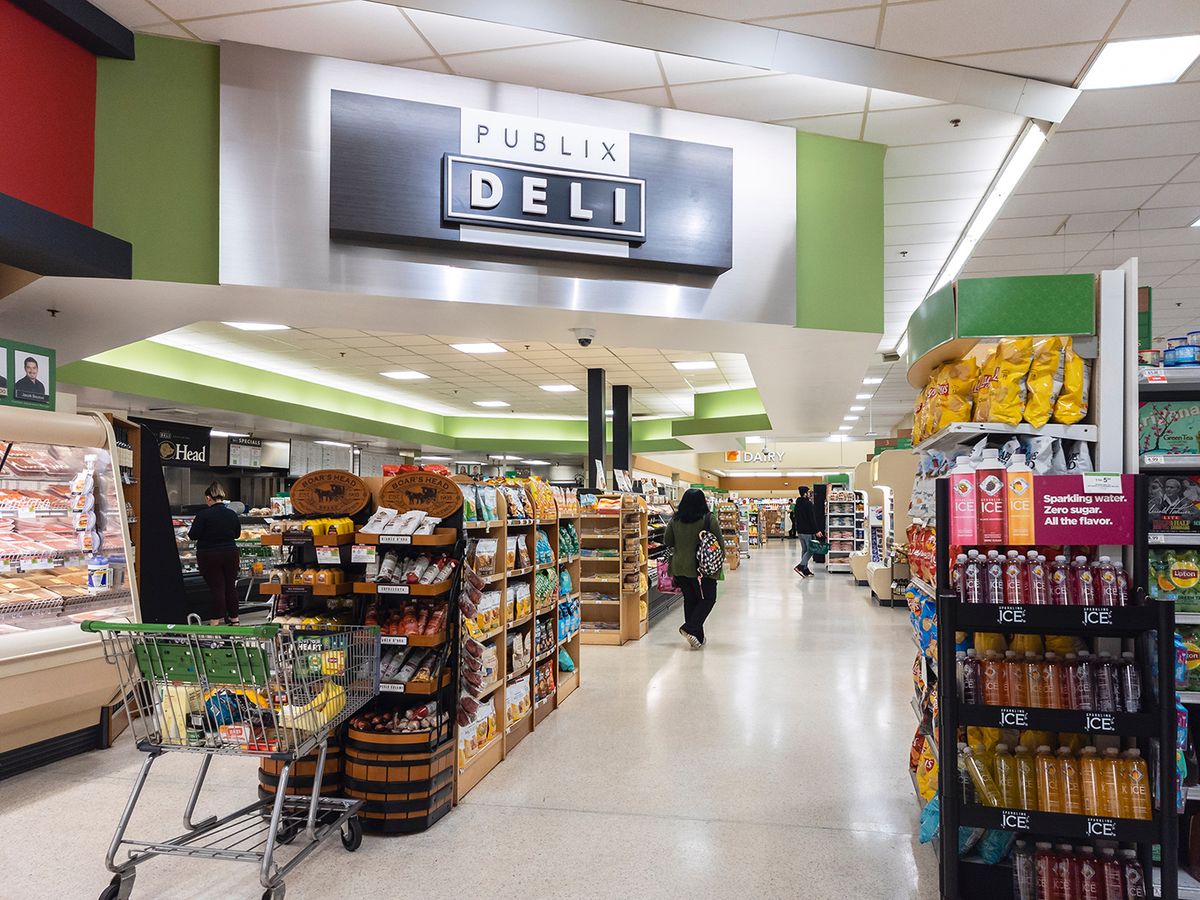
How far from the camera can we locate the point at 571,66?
4449 millimetres

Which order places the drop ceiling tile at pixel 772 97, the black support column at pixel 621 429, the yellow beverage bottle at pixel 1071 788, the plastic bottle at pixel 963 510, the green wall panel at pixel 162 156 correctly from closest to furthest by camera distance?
the yellow beverage bottle at pixel 1071 788, the plastic bottle at pixel 963 510, the green wall panel at pixel 162 156, the drop ceiling tile at pixel 772 97, the black support column at pixel 621 429

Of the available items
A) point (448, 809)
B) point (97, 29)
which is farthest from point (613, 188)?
point (448, 809)

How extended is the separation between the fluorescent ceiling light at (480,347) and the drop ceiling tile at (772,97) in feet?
18.8

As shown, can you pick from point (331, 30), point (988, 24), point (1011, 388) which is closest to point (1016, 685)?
point (1011, 388)

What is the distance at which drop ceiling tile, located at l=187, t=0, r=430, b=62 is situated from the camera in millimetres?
4031

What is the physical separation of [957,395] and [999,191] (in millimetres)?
3251

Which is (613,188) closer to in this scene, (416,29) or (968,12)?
(416,29)

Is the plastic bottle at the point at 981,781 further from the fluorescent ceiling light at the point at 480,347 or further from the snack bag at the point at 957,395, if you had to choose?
the fluorescent ceiling light at the point at 480,347

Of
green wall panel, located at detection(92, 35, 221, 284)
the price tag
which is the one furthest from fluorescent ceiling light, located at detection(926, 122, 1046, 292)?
green wall panel, located at detection(92, 35, 221, 284)

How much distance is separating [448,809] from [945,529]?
2642mm

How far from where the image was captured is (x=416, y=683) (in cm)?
371

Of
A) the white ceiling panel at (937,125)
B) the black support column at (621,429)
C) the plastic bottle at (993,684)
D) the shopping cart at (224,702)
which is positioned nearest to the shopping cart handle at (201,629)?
the shopping cart at (224,702)

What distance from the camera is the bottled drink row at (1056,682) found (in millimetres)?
2602

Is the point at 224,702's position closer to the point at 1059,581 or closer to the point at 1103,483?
the point at 1059,581
